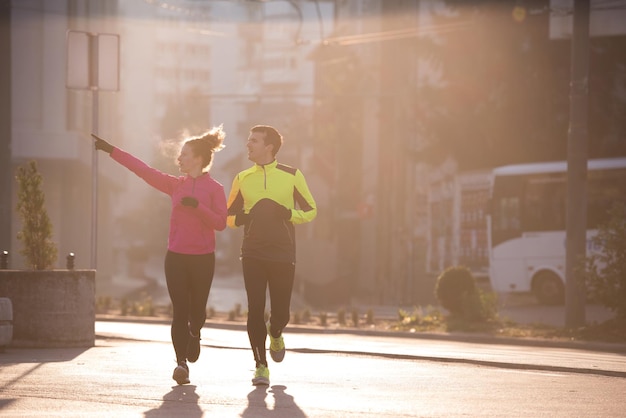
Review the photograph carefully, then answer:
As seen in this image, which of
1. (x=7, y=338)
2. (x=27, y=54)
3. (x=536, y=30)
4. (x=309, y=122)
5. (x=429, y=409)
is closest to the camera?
(x=429, y=409)

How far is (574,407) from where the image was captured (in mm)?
10039

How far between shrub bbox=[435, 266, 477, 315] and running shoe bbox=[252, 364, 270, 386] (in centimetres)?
1370

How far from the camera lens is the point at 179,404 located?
966 cm

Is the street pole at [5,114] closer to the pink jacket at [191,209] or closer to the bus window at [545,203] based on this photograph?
the bus window at [545,203]

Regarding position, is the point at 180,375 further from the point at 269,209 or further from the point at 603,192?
the point at 603,192

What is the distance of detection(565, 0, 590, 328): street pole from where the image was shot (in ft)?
71.2

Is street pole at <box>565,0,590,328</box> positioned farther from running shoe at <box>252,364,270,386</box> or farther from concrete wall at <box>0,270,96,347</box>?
running shoe at <box>252,364,270,386</box>

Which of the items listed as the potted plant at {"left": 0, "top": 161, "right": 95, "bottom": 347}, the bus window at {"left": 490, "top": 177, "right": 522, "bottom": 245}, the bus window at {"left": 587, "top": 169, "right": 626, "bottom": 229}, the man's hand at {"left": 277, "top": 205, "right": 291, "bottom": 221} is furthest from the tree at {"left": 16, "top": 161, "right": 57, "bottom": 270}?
the bus window at {"left": 490, "top": 177, "right": 522, "bottom": 245}

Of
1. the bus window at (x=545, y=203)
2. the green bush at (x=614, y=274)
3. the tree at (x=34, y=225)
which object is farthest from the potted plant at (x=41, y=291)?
the bus window at (x=545, y=203)

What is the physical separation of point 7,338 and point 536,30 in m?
25.1

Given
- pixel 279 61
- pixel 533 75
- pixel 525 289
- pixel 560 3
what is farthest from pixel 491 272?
pixel 279 61

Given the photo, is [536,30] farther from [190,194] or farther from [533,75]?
[190,194]

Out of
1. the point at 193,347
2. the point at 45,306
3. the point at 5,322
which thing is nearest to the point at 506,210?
the point at 45,306

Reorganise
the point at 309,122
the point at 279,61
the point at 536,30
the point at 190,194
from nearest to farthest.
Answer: the point at 190,194 → the point at 536,30 → the point at 309,122 → the point at 279,61
